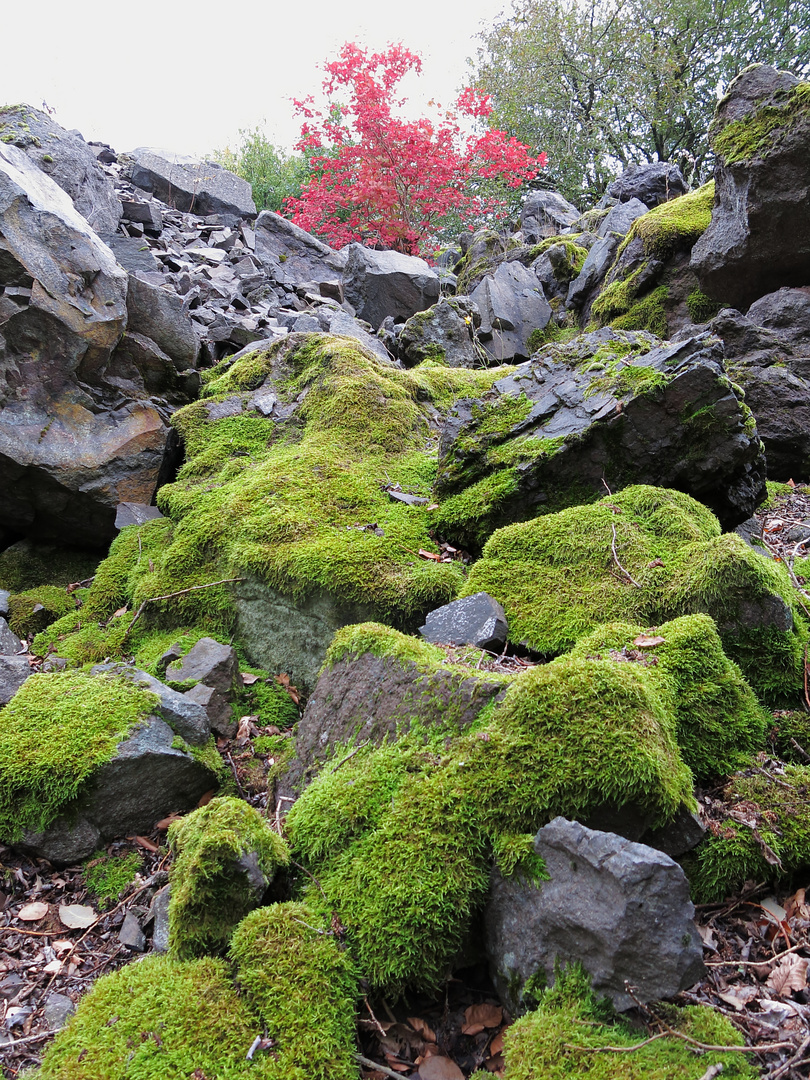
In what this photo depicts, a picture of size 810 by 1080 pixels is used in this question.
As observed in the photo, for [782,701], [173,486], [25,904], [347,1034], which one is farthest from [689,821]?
[173,486]

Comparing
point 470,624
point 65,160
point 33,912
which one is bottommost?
point 33,912

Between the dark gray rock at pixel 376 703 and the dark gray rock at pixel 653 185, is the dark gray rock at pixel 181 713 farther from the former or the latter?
the dark gray rock at pixel 653 185

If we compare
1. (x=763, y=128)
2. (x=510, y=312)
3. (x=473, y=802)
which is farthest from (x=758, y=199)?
(x=473, y=802)

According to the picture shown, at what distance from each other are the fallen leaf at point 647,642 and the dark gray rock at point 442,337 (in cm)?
615

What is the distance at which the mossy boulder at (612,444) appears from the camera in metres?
3.96

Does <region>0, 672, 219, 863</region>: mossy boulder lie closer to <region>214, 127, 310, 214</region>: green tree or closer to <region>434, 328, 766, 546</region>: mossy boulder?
<region>434, 328, 766, 546</region>: mossy boulder

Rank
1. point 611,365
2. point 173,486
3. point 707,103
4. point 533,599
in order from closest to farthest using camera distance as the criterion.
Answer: point 533,599, point 611,365, point 173,486, point 707,103

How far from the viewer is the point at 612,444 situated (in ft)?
13.6

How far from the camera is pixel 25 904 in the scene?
9.39 ft

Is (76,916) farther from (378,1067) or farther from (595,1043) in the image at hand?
(595,1043)

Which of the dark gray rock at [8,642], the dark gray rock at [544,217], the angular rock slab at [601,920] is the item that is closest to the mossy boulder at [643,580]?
the angular rock slab at [601,920]

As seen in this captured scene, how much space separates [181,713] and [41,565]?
3569 mm

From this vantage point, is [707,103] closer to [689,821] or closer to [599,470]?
[599,470]

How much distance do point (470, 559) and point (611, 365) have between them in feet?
5.46
